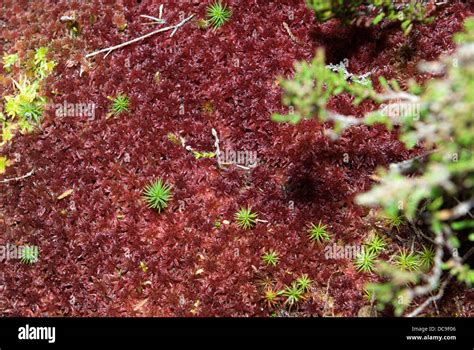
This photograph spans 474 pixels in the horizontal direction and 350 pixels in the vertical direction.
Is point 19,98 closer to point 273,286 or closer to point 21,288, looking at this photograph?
point 21,288

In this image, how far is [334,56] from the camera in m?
4.61

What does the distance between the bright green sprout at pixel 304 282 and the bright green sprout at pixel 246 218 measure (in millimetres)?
Result: 614

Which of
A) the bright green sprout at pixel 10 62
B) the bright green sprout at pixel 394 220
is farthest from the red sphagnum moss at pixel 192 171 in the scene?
the bright green sprout at pixel 10 62

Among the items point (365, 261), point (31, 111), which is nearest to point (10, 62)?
point (31, 111)

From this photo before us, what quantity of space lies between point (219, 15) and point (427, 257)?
294cm

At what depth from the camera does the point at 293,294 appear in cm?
414

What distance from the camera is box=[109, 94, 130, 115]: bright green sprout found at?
4.79m

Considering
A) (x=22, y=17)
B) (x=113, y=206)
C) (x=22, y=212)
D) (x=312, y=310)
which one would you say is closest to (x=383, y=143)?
(x=312, y=310)

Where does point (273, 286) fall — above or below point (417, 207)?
below

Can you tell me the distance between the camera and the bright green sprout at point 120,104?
479 cm

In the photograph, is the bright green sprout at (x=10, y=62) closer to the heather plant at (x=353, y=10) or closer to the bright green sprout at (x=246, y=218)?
the bright green sprout at (x=246, y=218)

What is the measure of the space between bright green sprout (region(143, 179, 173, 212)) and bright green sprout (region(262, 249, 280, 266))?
3.32ft

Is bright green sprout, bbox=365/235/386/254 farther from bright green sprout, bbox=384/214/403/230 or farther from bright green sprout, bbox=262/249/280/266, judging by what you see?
bright green sprout, bbox=262/249/280/266
